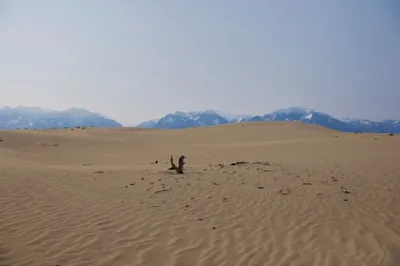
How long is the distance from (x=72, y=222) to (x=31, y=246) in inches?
48.5

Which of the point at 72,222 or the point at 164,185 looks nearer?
the point at 72,222

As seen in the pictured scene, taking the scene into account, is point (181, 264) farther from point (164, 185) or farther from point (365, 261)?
point (164, 185)

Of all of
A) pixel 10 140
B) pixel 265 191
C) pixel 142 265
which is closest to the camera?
pixel 142 265

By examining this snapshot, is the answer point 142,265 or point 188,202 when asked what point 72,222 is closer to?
point 142,265

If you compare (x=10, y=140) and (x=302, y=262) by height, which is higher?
(x=10, y=140)

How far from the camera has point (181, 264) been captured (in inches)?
186

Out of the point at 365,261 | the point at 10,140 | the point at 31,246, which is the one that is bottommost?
the point at 365,261

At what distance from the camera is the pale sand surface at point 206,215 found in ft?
16.5

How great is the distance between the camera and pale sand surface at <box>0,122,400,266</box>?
16.5ft

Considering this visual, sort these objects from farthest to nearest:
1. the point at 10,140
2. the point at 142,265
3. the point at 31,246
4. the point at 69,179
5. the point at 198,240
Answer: the point at 10,140 → the point at 69,179 → the point at 198,240 → the point at 31,246 → the point at 142,265

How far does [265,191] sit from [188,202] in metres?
2.42

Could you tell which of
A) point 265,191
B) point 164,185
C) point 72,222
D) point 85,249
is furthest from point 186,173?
point 85,249

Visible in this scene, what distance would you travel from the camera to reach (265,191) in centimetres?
907

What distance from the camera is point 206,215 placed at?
694 cm
